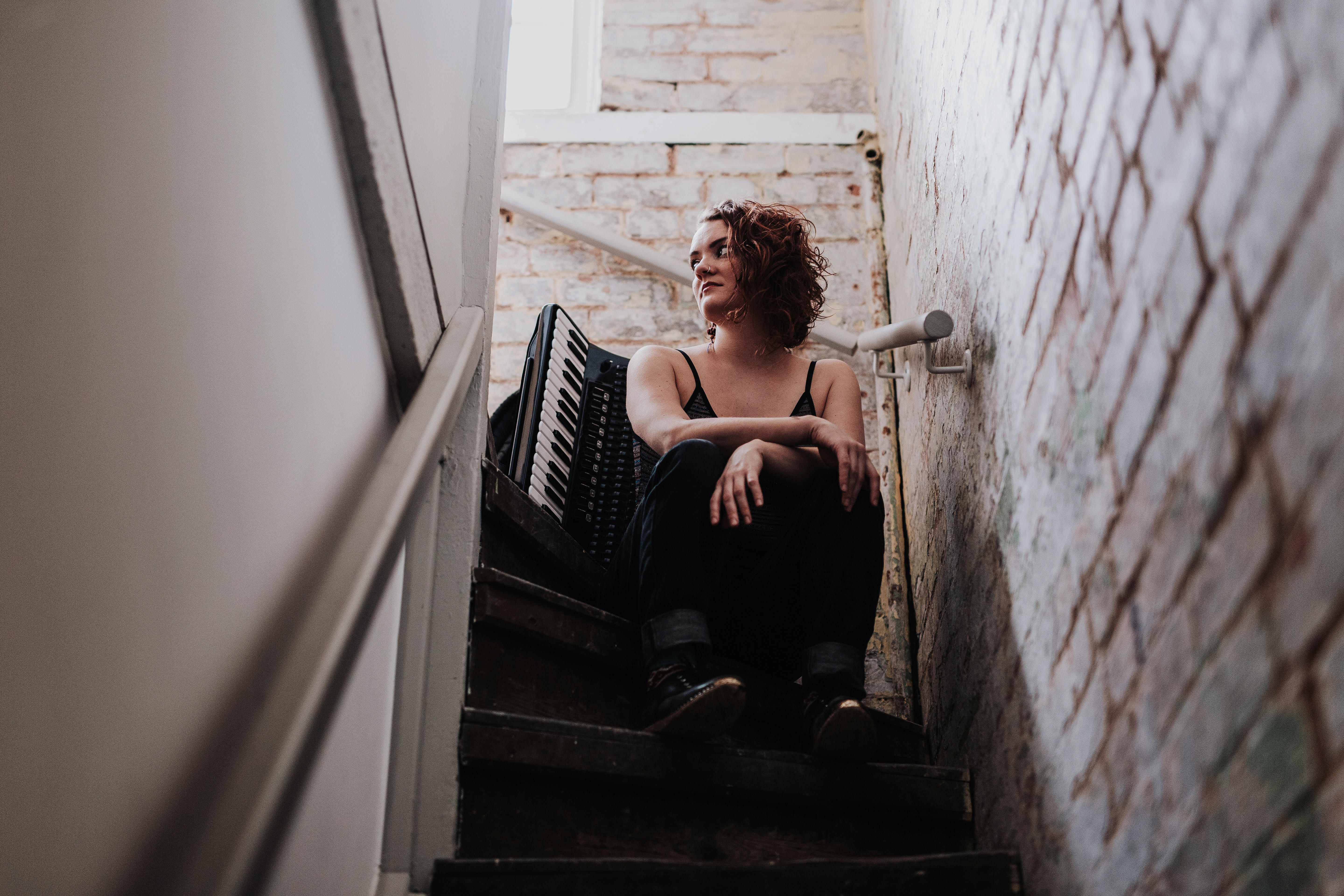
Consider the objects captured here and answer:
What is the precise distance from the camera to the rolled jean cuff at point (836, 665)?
5.90ft

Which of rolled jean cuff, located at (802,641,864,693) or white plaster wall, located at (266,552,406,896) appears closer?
white plaster wall, located at (266,552,406,896)

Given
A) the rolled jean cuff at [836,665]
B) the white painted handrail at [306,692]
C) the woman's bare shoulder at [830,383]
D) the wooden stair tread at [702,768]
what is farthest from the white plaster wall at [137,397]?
the woman's bare shoulder at [830,383]

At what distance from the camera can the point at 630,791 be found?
5.46 feet

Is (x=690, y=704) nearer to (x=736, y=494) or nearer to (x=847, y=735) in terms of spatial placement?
(x=847, y=735)

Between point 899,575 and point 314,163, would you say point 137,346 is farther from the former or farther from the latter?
point 899,575

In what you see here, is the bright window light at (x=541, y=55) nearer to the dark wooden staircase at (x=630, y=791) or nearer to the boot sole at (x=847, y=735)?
the dark wooden staircase at (x=630, y=791)

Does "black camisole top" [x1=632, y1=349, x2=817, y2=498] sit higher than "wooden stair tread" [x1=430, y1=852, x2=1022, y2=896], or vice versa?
"black camisole top" [x1=632, y1=349, x2=817, y2=498]

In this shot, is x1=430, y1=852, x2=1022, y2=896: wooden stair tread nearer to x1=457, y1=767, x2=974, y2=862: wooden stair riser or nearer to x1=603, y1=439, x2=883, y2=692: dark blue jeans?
x1=457, y1=767, x2=974, y2=862: wooden stair riser

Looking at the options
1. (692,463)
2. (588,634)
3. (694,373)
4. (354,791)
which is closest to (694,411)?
(694,373)

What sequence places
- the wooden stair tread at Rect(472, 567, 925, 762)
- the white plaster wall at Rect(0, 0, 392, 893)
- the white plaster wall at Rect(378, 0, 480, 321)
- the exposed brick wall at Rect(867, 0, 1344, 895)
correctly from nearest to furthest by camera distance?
the white plaster wall at Rect(0, 0, 392, 893)
the exposed brick wall at Rect(867, 0, 1344, 895)
the white plaster wall at Rect(378, 0, 480, 321)
the wooden stair tread at Rect(472, 567, 925, 762)

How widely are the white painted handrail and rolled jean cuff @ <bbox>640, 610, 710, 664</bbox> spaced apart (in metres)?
0.66

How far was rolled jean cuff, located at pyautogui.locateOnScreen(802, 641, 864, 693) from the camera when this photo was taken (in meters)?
1.80

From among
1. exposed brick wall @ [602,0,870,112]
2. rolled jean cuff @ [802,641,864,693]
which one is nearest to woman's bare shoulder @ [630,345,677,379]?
rolled jean cuff @ [802,641,864,693]

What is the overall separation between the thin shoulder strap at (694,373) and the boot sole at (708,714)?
905 millimetres
